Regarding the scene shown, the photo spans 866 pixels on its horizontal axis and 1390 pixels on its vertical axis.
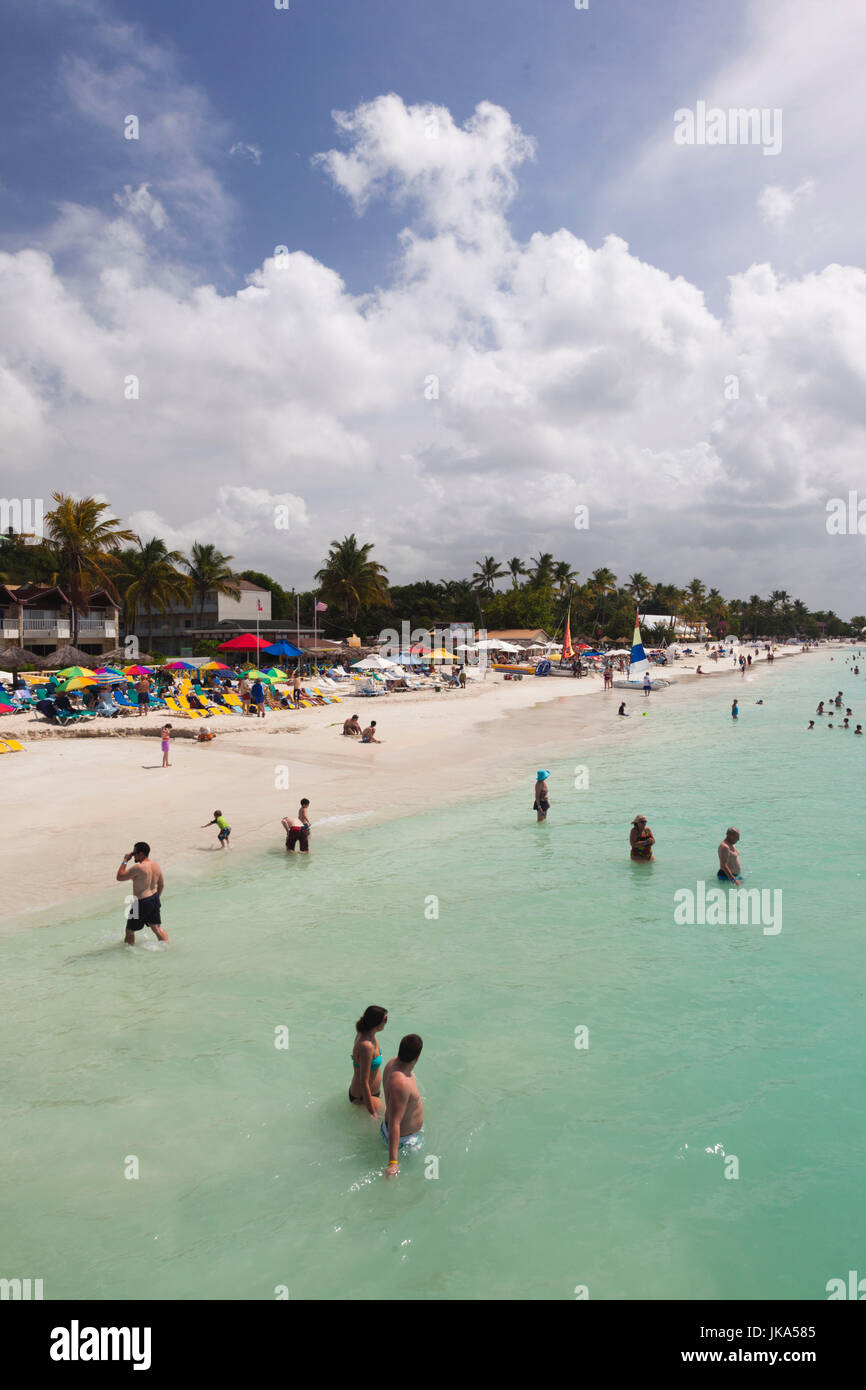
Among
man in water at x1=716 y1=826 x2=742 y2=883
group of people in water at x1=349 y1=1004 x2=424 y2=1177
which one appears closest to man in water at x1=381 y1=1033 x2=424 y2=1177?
group of people in water at x1=349 y1=1004 x2=424 y2=1177

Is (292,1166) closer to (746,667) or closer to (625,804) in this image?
(625,804)

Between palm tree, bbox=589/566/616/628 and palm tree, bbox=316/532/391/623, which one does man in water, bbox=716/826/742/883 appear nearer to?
palm tree, bbox=316/532/391/623

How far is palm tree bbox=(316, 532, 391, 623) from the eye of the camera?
235 ft

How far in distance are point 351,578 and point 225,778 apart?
5402 centimetres

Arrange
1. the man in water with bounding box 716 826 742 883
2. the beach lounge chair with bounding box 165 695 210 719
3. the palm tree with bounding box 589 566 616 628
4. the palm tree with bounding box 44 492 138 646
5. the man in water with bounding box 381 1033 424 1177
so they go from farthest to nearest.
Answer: the palm tree with bounding box 589 566 616 628 < the palm tree with bounding box 44 492 138 646 < the beach lounge chair with bounding box 165 695 210 719 < the man in water with bounding box 716 826 742 883 < the man in water with bounding box 381 1033 424 1177

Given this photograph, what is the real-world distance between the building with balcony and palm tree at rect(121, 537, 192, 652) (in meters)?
3.70

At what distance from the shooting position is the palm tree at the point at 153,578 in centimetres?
5753

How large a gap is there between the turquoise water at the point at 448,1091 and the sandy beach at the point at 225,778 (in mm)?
1921

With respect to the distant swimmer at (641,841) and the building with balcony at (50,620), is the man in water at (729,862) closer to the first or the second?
the distant swimmer at (641,841)

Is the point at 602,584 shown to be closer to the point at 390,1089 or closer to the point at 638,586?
the point at 638,586

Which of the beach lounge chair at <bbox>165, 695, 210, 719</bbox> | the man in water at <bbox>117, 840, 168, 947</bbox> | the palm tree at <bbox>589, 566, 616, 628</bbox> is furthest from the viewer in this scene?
the palm tree at <bbox>589, 566, 616, 628</bbox>

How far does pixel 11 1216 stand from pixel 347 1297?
266cm
